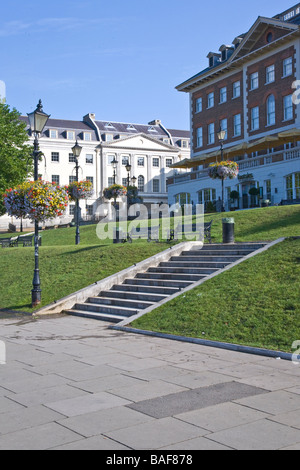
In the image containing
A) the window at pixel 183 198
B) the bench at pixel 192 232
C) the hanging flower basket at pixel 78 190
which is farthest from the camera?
the window at pixel 183 198

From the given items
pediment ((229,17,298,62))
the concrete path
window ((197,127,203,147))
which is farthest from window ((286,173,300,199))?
the concrete path

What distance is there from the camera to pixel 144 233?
1003 inches

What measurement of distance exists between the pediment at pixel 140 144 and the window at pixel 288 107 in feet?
136

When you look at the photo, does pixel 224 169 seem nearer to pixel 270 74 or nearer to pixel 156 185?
pixel 270 74

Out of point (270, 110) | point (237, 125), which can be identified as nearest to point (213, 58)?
point (237, 125)

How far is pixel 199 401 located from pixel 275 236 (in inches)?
498

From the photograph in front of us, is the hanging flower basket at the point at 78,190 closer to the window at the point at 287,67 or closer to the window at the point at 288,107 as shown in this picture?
the window at the point at 288,107

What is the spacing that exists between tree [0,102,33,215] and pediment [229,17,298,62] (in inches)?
847

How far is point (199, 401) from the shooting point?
623cm

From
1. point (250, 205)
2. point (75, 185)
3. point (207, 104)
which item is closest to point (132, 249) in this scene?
point (75, 185)

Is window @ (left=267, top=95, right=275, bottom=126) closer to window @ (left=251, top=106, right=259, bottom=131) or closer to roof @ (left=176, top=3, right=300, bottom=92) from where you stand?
window @ (left=251, top=106, right=259, bottom=131)

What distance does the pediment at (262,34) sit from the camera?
39469 mm

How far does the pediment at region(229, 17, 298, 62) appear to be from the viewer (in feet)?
129

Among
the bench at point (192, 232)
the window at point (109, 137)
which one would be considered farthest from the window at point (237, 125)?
the window at point (109, 137)
